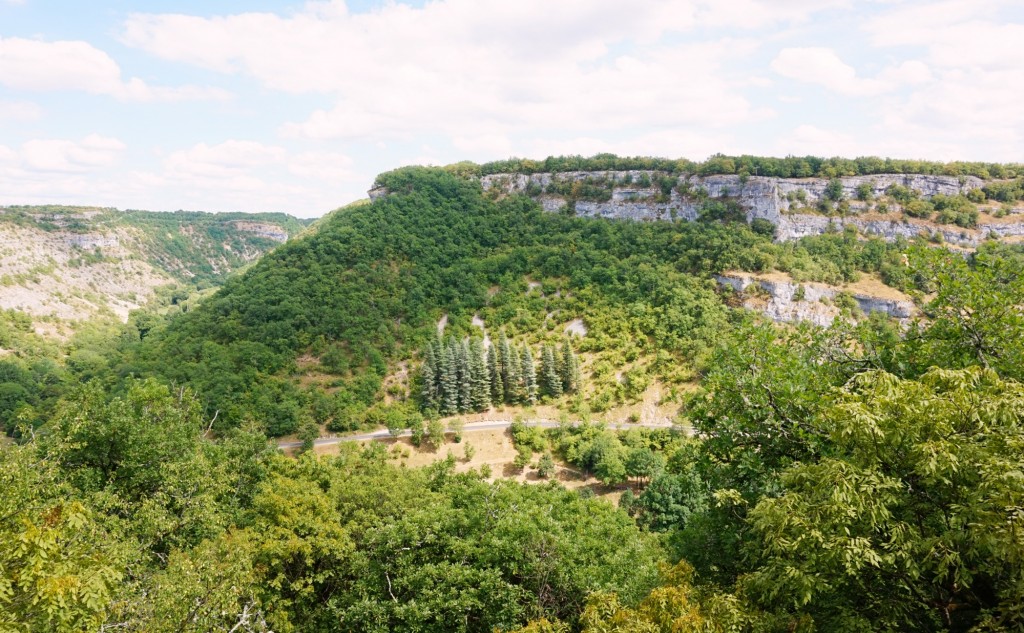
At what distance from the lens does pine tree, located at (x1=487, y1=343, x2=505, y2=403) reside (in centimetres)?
5459

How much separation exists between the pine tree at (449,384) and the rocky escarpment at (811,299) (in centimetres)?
3345

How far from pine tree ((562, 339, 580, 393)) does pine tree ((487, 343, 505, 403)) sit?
6.85 metres

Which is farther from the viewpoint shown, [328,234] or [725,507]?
[328,234]

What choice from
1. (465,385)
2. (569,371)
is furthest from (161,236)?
(569,371)

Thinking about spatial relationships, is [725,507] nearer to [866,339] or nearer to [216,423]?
[866,339]

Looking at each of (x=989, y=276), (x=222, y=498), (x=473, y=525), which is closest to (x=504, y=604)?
(x=473, y=525)

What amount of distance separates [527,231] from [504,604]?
71593 mm

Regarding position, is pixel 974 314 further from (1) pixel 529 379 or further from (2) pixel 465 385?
(2) pixel 465 385

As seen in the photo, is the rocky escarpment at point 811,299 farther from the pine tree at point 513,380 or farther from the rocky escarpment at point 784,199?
the pine tree at point 513,380

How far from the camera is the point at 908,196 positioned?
65.7 metres

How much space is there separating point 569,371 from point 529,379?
4.40 metres

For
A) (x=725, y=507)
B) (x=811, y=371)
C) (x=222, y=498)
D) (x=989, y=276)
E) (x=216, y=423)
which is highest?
(x=989, y=276)

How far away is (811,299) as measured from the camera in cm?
5572

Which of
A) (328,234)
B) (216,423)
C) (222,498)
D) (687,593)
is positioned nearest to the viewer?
(687,593)
